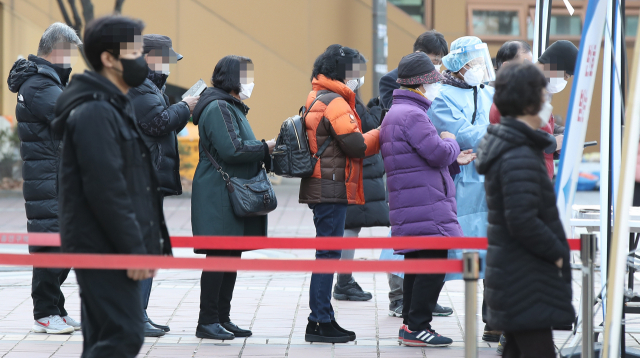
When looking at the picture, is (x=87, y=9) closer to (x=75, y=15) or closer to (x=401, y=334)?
(x=75, y=15)

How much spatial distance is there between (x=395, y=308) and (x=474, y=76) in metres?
1.79

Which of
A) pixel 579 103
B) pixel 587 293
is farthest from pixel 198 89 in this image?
pixel 587 293

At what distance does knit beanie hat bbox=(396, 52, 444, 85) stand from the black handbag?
111 centimetres

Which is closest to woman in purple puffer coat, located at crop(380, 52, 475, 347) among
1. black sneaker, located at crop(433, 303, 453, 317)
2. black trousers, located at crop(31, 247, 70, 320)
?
black sneaker, located at crop(433, 303, 453, 317)

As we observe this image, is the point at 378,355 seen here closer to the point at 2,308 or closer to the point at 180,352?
the point at 180,352

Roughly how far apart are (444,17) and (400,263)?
1225cm

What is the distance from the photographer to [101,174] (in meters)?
2.96

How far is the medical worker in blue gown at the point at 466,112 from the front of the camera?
503cm

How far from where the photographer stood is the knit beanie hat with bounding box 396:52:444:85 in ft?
15.7

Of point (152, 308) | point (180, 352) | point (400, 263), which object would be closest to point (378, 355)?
point (180, 352)

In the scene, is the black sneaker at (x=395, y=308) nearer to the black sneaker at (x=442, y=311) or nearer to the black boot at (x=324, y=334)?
the black sneaker at (x=442, y=311)

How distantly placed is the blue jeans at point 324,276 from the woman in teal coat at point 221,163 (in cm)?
46

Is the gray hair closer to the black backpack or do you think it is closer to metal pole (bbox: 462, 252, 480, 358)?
the black backpack

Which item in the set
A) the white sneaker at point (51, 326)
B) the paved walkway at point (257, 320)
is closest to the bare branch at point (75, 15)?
the paved walkway at point (257, 320)
